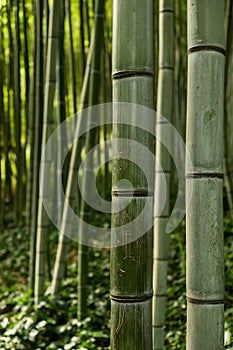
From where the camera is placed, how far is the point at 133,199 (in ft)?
3.89

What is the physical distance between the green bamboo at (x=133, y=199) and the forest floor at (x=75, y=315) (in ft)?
2.66

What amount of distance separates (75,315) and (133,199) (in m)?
1.52

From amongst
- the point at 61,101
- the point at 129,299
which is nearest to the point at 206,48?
the point at 129,299

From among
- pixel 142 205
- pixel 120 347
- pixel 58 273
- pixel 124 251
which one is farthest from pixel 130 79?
pixel 58 273

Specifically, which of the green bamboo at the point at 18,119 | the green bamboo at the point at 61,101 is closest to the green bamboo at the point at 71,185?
the green bamboo at the point at 61,101

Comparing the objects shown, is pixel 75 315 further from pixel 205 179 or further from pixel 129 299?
pixel 205 179

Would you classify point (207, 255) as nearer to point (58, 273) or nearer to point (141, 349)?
point (141, 349)

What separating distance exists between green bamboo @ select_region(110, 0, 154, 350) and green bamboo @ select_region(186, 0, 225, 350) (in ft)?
0.34

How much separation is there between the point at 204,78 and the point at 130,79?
17 centimetres

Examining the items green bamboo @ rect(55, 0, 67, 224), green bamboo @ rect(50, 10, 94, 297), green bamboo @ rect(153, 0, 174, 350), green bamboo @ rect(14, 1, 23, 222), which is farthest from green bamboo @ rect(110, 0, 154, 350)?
green bamboo @ rect(14, 1, 23, 222)

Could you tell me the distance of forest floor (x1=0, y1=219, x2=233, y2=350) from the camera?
227 cm

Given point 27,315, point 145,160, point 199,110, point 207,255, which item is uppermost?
point 199,110

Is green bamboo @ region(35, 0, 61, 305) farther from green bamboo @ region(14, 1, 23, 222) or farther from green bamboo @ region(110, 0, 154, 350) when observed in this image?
green bamboo @ region(14, 1, 23, 222)

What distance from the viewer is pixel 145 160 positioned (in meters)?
1.19
